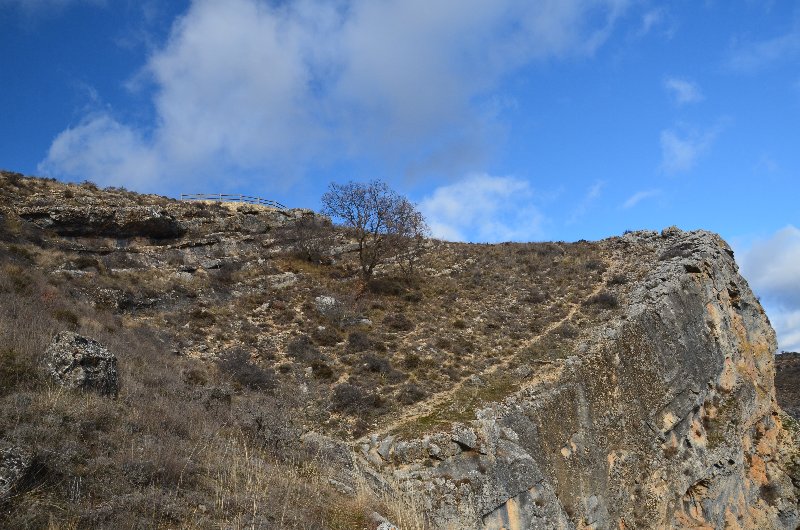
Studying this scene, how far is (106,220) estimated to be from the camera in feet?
107

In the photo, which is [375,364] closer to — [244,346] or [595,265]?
[244,346]

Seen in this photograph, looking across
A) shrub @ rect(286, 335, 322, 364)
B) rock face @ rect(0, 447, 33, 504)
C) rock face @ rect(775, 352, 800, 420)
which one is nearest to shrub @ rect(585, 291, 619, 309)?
→ shrub @ rect(286, 335, 322, 364)

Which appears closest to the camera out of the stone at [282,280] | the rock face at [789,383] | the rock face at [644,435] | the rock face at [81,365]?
the rock face at [81,365]

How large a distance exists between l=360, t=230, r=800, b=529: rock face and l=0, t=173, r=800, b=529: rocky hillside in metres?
0.10

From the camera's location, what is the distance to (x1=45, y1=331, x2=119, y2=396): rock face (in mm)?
8305

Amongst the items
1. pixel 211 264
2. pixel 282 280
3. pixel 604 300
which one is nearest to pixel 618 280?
pixel 604 300

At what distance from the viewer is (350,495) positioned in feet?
25.6

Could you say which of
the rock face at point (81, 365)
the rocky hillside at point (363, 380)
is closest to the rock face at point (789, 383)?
the rocky hillside at point (363, 380)

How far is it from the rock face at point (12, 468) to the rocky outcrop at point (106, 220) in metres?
31.4

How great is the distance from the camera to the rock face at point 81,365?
830 centimetres

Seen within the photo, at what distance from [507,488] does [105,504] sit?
1190cm

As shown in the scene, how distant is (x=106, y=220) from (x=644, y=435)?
34072 millimetres

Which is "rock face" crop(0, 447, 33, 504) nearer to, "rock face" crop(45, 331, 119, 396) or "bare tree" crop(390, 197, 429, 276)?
"rock face" crop(45, 331, 119, 396)

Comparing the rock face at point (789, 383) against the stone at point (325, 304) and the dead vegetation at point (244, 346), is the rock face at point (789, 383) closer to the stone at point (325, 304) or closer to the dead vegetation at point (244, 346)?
the dead vegetation at point (244, 346)
